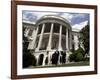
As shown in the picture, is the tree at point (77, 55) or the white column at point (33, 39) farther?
the tree at point (77, 55)

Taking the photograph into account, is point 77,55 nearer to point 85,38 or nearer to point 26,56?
point 85,38

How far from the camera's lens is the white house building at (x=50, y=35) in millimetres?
1878

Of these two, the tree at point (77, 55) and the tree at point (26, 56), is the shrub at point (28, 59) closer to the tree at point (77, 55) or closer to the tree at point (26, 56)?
the tree at point (26, 56)

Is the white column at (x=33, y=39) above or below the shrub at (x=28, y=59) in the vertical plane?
above

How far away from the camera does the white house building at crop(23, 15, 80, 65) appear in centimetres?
188

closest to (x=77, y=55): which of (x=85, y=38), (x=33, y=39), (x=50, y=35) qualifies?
(x=85, y=38)

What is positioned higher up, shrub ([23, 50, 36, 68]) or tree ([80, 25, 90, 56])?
tree ([80, 25, 90, 56])

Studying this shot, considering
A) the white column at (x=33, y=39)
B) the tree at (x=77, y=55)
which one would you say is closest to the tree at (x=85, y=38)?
the tree at (x=77, y=55)

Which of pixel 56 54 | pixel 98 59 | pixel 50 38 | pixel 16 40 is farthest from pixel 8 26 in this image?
pixel 98 59

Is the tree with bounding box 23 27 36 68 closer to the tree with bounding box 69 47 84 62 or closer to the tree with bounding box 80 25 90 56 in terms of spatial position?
the tree with bounding box 69 47 84 62

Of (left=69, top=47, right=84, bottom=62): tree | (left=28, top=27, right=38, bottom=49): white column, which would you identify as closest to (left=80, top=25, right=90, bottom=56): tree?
(left=69, top=47, right=84, bottom=62): tree

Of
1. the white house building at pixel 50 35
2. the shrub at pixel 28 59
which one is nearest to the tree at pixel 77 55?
the white house building at pixel 50 35

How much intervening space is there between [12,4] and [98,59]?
105 cm

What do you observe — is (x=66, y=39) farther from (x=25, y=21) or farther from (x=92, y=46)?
(x=25, y=21)
